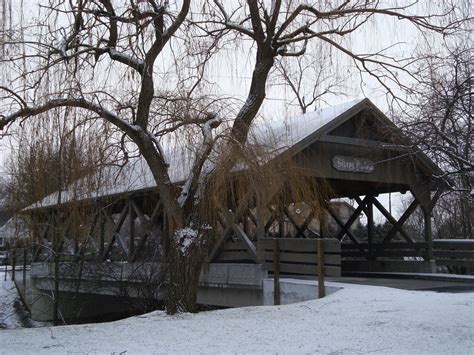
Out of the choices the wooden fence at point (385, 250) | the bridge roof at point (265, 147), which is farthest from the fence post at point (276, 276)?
the wooden fence at point (385, 250)

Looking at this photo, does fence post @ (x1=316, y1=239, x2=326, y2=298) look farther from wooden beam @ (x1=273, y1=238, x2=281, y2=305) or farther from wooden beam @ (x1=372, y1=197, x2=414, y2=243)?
wooden beam @ (x1=372, y1=197, x2=414, y2=243)

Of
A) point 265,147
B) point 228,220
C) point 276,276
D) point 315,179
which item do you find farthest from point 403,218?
point 265,147

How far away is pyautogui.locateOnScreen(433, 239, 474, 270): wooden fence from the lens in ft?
46.9

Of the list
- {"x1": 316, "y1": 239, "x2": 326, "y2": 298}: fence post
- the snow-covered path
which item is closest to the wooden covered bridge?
{"x1": 316, "y1": 239, "x2": 326, "y2": 298}: fence post

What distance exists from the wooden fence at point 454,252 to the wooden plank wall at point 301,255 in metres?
5.83

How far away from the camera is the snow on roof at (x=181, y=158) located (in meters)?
9.99

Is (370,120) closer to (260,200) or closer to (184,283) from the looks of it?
(260,200)

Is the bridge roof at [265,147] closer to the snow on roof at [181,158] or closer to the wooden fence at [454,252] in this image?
the snow on roof at [181,158]

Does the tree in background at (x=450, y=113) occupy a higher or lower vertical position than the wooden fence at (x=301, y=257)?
higher

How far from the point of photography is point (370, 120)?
46.6ft

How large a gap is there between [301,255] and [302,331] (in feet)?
11.6

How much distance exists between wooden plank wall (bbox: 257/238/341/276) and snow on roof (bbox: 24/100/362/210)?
1893 mm

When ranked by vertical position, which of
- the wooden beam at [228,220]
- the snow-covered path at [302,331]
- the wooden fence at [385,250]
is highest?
the wooden beam at [228,220]

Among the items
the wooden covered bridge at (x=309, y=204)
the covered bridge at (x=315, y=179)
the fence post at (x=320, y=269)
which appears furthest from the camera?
the covered bridge at (x=315, y=179)
